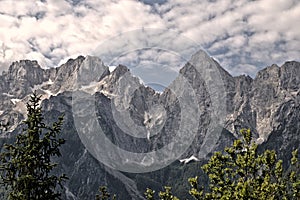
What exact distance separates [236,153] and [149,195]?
6497 millimetres

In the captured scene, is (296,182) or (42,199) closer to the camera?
(296,182)

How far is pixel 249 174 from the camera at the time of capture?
842 inches

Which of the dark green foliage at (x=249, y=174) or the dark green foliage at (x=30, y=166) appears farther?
the dark green foliage at (x=30, y=166)

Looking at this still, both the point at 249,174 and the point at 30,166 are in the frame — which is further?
the point at 30,166

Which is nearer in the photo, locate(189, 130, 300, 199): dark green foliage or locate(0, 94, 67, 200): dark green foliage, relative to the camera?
locate(189, 130, 300, 199): dark green foliage

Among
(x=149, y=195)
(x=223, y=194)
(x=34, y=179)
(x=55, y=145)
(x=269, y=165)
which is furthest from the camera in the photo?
(x=55, y=145)

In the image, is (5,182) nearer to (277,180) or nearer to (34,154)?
(34,154)

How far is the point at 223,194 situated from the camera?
20562 millimetres

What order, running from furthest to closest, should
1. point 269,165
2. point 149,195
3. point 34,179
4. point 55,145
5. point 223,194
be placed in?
point 55,145 → point 34,179 → point 149,195 → point 269,165 → point 223,194

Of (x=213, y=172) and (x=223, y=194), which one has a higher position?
(x=213, y=172)

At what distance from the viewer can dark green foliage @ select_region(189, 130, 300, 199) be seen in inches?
806

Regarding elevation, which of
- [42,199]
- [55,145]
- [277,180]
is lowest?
[42,199]

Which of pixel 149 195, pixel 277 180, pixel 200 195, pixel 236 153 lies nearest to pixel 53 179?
pixel 149 195

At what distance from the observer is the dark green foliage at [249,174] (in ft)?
67.2
